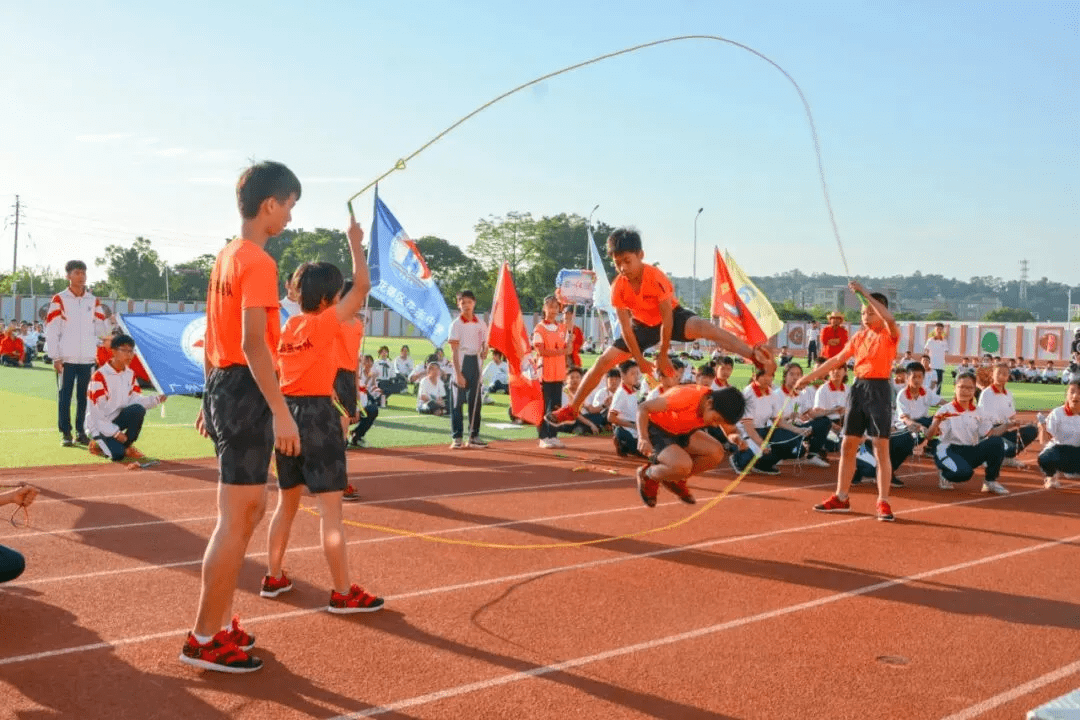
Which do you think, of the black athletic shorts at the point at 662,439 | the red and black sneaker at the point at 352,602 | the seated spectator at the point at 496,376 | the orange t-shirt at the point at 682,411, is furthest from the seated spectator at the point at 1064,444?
the seated spectator at the point at 496,376

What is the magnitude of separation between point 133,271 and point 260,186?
98822 mm

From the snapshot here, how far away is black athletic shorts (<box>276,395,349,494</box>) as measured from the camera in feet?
17.3

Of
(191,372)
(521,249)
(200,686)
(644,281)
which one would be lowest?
(200,686)

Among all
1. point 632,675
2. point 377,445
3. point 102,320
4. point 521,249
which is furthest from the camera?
point 521,249

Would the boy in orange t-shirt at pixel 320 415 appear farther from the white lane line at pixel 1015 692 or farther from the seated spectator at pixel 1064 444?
the seated spectator at pixel 1064 444

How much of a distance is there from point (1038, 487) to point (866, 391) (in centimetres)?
429

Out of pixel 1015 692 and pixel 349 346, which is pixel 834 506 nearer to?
pixel 1015 692

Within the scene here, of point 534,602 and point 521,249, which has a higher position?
Answer: point 521,249

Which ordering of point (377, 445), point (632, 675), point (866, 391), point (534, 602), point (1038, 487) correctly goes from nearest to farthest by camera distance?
point (632, 675), point (534, 602), point (866, 391), point (1038, 487), point (377, 445)

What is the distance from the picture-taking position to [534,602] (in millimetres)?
5758

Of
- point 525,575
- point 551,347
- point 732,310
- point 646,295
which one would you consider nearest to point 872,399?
point 646,295

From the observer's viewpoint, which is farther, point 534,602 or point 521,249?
point 521,249

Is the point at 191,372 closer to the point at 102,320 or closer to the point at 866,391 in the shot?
the point at 102,320

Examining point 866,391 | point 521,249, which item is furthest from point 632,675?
point 521,249
